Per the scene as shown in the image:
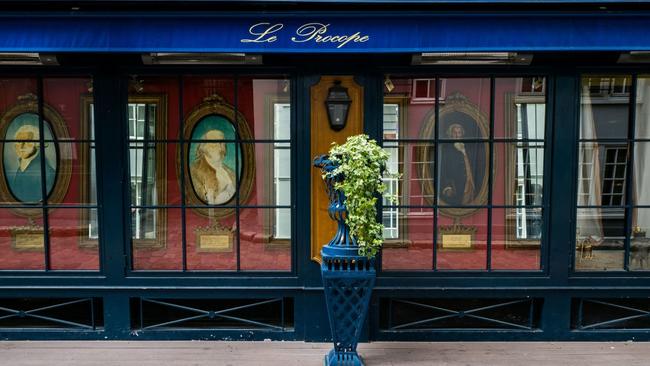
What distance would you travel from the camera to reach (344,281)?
4.42 meters

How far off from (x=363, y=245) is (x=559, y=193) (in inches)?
88.8

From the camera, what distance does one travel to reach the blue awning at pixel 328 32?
15.7 ft

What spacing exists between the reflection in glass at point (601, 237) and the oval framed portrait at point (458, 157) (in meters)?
1.07

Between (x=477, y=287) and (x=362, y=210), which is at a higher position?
(x=362, y=210)

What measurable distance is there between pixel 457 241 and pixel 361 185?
173 cm

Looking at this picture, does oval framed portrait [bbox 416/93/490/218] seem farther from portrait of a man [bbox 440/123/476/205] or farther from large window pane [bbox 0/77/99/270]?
large window pane [bbox 0/77/99/270]

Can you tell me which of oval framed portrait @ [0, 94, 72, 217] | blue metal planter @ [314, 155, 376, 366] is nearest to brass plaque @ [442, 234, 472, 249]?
blue metal planter @ [314, 155, 376, 366]

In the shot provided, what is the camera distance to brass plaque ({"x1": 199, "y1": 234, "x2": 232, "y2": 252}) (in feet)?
17.9

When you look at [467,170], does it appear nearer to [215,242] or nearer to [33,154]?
[215,242]

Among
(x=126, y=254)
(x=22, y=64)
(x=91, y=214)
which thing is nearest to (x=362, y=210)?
Answer: (x=126, y=254)

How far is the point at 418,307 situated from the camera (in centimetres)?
557

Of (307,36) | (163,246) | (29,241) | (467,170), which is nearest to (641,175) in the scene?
(467,170)

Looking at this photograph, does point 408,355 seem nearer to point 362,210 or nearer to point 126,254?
point 362,210

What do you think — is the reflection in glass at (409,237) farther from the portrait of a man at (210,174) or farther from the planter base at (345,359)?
the portrait of a man at (210,174)
